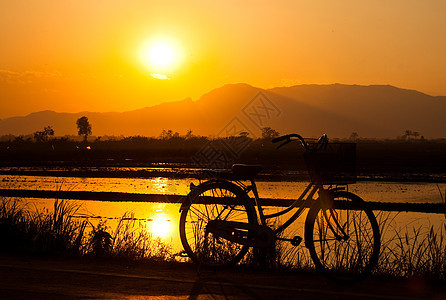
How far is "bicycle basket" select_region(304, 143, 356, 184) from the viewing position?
6.68m

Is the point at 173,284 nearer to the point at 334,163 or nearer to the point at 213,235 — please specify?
the point at 213,235

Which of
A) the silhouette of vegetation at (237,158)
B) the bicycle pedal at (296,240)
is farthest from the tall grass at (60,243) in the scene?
the silhouette of vegetation at (237,158)

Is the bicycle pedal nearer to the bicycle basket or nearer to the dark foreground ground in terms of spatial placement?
the dark foreground ground

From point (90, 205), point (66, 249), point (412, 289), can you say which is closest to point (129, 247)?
point (66, 249)

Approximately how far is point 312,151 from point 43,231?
14.8 ft

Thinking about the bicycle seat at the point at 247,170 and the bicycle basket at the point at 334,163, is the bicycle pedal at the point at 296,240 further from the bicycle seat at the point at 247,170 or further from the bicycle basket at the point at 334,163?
the bicycle seat at the point at 247,170

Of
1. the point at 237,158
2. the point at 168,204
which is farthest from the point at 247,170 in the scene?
the point at 237,158

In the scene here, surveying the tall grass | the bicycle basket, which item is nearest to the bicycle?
the bicycle basket

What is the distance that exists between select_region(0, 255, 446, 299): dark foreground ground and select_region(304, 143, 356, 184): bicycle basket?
4.02 ft

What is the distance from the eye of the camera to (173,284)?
693cm

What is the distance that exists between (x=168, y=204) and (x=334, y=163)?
1603 cm

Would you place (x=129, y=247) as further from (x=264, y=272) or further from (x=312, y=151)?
(x=312, y=151)

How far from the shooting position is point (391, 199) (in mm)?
24438

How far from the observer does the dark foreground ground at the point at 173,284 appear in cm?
645
